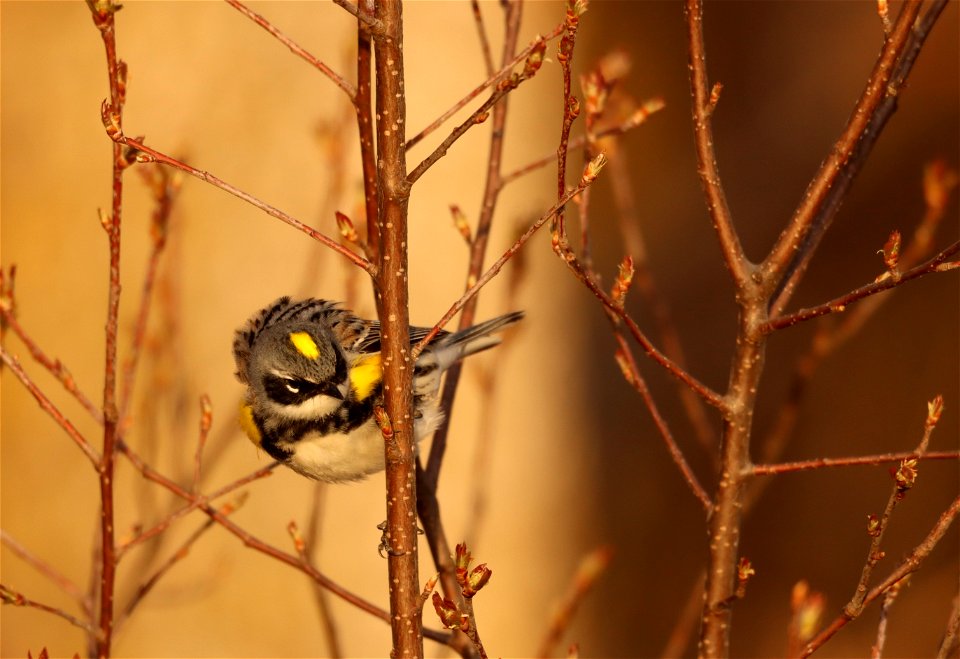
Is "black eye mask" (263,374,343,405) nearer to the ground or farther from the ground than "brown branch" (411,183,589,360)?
farther from the ground

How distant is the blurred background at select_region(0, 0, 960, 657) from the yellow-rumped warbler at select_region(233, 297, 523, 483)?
100 cm

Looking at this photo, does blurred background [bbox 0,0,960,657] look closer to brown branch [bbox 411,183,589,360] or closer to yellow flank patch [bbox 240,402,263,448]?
yellow flank patch [bbox 240,402,263,448]

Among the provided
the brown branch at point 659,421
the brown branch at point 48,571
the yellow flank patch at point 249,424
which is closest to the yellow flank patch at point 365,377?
the yellow flank patch at point 249,424

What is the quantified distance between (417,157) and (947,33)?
2879 mm

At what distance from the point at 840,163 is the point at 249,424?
2012mm

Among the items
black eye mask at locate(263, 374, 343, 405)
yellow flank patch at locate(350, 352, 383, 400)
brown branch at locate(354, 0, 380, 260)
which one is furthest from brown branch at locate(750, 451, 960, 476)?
black eye mask at locate(263, 374, 343, 405)

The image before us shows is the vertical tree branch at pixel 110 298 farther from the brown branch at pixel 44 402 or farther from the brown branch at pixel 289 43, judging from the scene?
the brown branch at pixel 289 43

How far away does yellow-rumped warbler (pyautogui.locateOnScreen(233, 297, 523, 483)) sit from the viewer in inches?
121

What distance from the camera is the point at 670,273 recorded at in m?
6.15

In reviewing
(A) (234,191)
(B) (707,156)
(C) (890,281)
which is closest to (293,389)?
(A) (234,191)

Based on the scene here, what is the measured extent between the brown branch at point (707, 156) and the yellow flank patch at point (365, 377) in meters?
1.17

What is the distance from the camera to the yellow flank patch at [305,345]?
308 centimetres

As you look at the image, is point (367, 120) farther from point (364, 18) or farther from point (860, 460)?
point (860, 460)

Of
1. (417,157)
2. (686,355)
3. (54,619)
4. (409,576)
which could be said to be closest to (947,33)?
(686,355)
